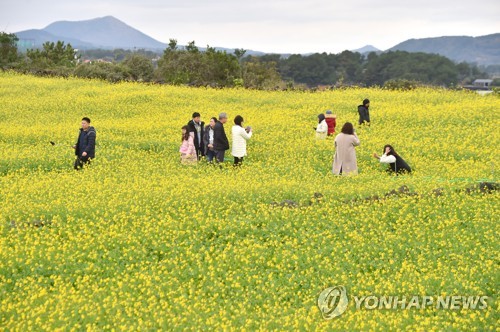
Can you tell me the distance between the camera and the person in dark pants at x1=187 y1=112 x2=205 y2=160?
2020 centimetres

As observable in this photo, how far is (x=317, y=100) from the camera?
34.9 m

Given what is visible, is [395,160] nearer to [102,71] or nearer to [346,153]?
[346,153]

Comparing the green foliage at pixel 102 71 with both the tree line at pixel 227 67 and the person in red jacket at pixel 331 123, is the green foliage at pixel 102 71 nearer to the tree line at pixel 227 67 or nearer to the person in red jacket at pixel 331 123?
the tree line at pixel 227 67

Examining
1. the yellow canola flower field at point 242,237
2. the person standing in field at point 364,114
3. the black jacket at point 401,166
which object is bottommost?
the yellow canola flower field at point 242,237

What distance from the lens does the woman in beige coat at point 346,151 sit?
59.4 feet

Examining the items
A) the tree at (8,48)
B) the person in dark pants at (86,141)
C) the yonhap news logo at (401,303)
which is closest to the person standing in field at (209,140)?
the person in dark pants at (86,141)

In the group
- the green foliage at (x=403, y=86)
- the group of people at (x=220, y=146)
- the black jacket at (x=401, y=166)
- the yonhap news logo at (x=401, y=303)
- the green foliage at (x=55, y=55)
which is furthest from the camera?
the green foliage at (x=55, y=55)

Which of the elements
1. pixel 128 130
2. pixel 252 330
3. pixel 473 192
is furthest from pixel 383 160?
pixel 128 130

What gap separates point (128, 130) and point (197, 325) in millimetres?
18686

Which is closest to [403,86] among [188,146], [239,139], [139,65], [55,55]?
[139,65]

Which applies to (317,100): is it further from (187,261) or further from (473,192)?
(187,261)

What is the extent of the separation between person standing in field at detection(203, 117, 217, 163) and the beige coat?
Result: 4.25 meters

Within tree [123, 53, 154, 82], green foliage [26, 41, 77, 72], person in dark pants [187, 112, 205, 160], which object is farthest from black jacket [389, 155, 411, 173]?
green foliage [26, 41, 77, 72]

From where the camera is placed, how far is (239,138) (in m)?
19.8
